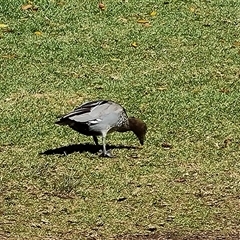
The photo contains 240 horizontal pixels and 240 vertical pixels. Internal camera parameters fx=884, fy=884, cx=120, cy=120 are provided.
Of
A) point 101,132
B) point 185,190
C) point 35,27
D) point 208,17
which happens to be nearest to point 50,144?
point 101,132

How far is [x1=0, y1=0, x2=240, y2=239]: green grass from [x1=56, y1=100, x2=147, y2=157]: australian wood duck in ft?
0.85

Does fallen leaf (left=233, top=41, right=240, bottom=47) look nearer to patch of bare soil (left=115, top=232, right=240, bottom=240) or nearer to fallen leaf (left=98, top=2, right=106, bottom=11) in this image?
fallen leaf (left=98, top=2, right=106, bottom=11)

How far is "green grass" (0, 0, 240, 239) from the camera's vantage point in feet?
23.2

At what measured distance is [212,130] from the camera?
897 centimetres

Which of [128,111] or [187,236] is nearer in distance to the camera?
[187,236]

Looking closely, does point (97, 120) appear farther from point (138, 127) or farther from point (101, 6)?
point (101, 6)

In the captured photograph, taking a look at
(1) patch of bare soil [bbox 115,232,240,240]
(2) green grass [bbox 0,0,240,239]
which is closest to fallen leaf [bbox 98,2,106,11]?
(2) green grass [bbox 0,0,240,239]

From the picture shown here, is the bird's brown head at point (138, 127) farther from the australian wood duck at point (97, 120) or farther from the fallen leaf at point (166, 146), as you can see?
the fallen leaf at point (166, 146)

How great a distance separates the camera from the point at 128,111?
9.50 meters

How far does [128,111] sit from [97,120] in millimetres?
1570

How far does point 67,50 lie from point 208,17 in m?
2.32

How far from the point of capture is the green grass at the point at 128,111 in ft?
23.2

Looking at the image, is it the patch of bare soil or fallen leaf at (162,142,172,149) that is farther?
fallen leaf at (162,142,172,149)

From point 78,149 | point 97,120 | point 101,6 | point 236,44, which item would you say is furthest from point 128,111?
point 101,6
